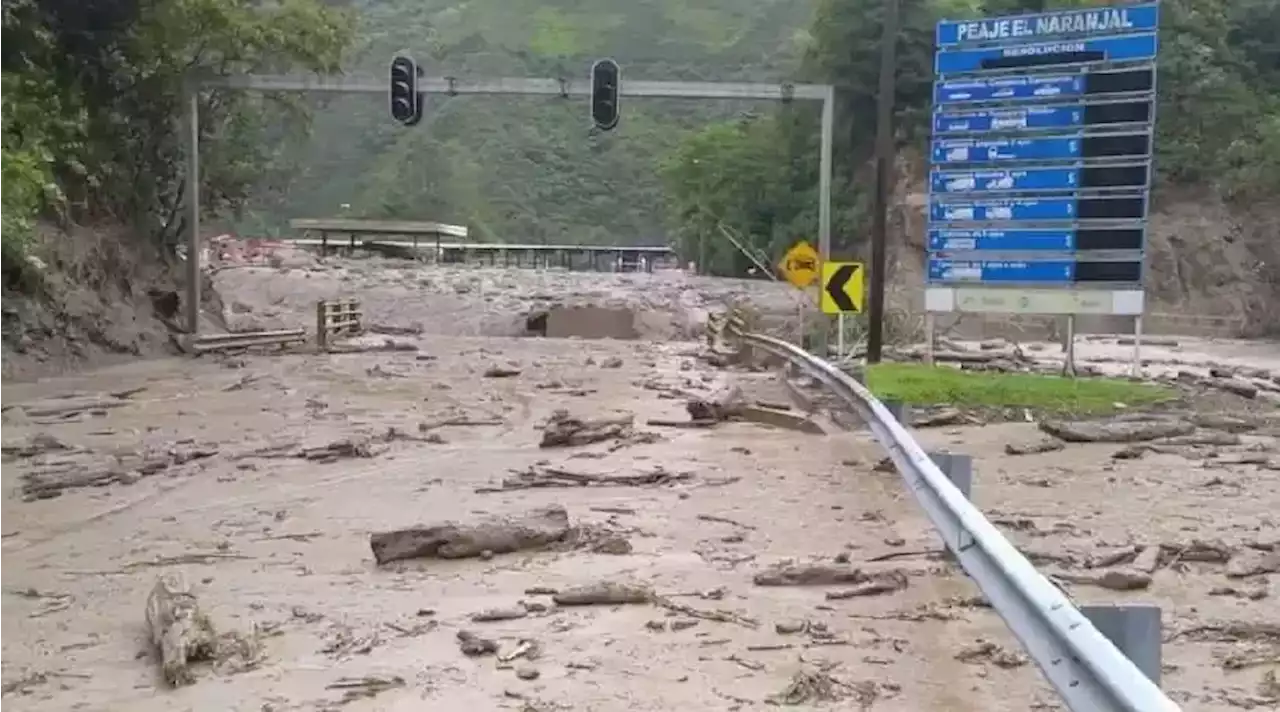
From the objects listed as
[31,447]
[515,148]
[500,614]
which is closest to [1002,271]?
[31,447]

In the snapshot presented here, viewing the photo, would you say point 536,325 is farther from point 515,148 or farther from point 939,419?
point 515,148

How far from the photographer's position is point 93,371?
90.4 feet

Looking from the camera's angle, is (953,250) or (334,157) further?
(334,157)

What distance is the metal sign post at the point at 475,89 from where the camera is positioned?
30.5 meters

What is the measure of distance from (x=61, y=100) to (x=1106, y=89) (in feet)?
67.5

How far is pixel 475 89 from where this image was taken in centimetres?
3091

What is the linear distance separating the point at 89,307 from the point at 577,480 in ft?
Answer: 68.1

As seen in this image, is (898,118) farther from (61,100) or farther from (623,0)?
(623,0)

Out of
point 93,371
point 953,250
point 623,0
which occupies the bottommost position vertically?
point 93,371

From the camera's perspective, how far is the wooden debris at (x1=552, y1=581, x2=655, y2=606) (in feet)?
23.2

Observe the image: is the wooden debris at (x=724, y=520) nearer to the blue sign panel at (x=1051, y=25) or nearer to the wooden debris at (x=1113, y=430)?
the wooden debris at (x=1113, y=430)

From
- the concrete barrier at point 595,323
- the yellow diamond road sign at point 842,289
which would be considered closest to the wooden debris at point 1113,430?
the yellow diamond road sign at point 842,289

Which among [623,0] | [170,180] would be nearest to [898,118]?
[170,180]

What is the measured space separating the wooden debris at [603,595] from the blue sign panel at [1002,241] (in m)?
15.3
